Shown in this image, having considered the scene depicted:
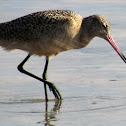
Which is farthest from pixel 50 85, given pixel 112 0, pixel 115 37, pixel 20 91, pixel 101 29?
pixel 112 0

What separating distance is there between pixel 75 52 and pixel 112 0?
3.52 meters

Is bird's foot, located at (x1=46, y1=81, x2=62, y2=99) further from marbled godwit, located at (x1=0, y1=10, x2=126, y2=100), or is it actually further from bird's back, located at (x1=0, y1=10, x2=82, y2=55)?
bird's back, located at (x1=0, y1=10, x2=82, y2=55)

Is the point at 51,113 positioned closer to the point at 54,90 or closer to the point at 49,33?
the point at 54,90

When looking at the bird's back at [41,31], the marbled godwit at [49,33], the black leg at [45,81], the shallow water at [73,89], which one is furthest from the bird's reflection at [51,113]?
the bird's back at [41,31]

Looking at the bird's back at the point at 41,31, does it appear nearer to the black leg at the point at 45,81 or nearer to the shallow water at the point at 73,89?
the black leg at the point at 45,81

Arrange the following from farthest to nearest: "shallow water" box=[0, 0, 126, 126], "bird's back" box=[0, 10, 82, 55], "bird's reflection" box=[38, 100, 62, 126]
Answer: "bird's back" box=[0, 10, 82, 55]
"shallow water" box=[0, 0, 126, 126]
"bird's reflection" box=[38, 100, 62, 126]

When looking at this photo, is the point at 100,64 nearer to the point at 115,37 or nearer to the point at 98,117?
the point at 115,37

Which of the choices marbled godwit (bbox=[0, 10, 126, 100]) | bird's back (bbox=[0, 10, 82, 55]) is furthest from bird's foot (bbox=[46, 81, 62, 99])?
bird's back (bbox=[0, 10, 82, 55])

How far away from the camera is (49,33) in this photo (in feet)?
31.9

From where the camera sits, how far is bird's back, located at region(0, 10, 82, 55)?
31.8 feet

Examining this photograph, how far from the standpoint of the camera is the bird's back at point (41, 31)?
31.8ft

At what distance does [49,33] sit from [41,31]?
0.12 meters

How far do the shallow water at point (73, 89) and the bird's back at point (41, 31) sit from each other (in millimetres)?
502

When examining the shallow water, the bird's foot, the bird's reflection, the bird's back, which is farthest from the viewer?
the bird's back
